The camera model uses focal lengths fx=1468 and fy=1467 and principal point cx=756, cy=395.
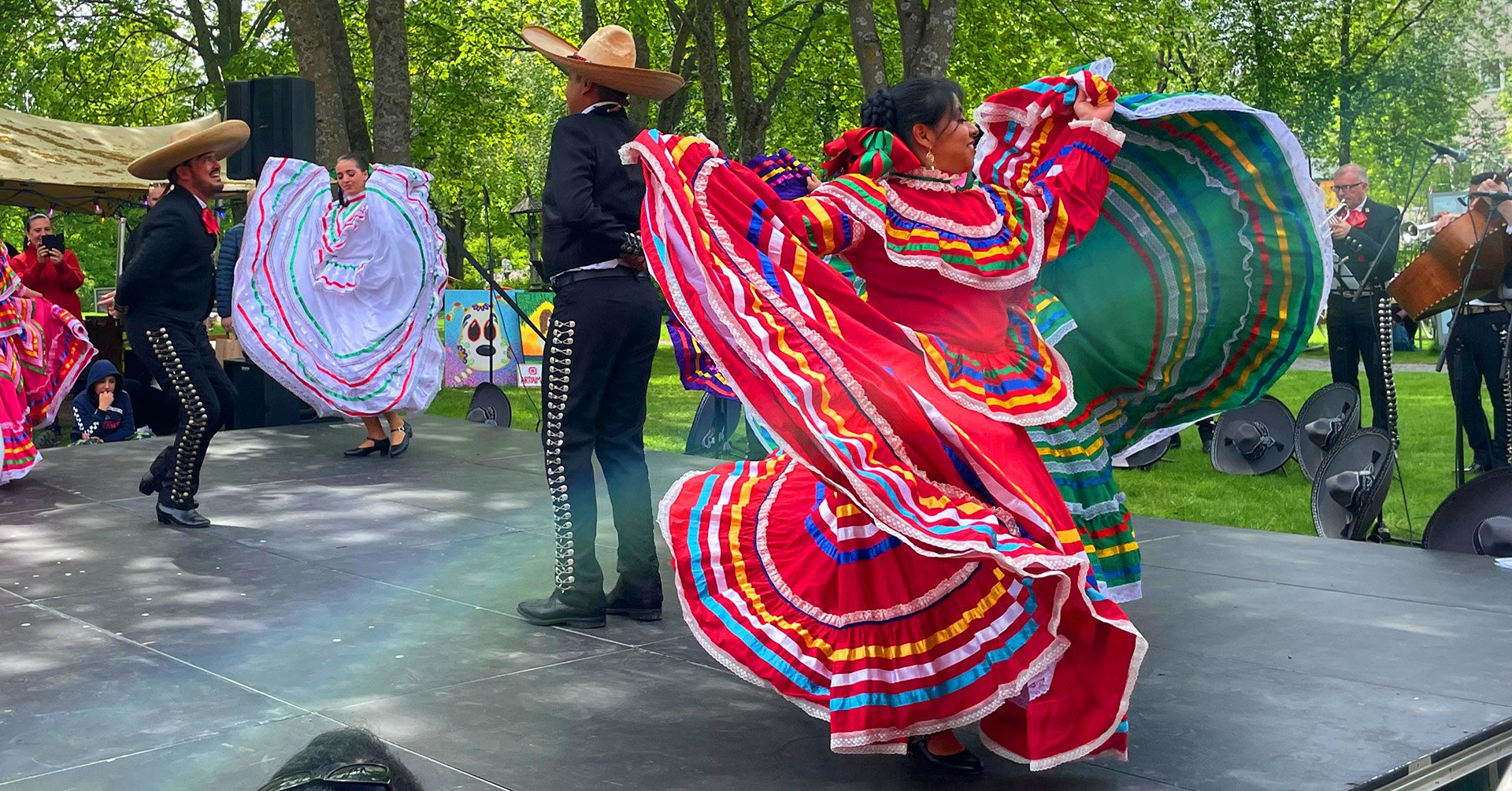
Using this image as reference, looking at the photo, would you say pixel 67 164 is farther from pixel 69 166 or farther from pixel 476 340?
pixel 476 340

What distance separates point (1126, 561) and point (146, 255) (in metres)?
4.97

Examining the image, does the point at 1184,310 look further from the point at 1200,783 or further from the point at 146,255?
the point at 146,255

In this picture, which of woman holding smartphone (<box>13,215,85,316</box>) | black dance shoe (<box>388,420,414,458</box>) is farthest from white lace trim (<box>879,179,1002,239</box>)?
woman holding smartphone (<box>13,215,85,316</box>)

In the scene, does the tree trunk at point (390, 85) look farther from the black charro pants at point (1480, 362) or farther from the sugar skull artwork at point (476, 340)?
the black charro pants at point (1480, 362)

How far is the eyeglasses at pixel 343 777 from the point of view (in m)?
1.42

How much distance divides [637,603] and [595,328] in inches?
41.1

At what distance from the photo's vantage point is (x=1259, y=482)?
9328mm

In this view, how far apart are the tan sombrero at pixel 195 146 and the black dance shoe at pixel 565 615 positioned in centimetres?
292

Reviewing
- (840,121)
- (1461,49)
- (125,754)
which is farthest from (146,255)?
(1461,49)

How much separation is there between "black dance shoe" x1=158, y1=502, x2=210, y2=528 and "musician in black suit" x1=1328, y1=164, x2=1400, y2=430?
6.76 metres

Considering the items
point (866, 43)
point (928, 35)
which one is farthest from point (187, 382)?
point (866, 43)

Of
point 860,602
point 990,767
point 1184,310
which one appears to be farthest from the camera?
point 1184,310

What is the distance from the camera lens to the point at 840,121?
28500 mm

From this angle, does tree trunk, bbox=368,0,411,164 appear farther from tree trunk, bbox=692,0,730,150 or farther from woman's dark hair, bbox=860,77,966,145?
woman's dark hair, bbox=860,77,966,145
